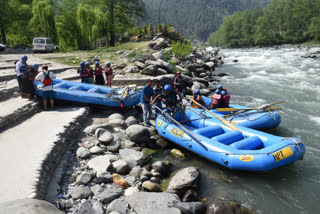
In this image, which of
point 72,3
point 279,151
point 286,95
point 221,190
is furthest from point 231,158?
point 72,3

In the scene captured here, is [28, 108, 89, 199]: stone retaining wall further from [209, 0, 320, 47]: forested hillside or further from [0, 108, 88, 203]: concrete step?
[209, 0, 320, 47]: forested hillside

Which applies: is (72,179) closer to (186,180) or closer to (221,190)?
(186,180)

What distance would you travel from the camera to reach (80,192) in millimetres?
4488

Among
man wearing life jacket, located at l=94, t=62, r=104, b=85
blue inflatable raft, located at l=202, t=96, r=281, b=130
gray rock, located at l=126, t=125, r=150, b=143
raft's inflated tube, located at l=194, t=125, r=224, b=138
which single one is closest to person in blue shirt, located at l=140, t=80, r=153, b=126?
gray rock, located at l=126, t=125, r=150, b=143

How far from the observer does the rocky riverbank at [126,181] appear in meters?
4.25

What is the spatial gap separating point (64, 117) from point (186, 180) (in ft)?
15.0

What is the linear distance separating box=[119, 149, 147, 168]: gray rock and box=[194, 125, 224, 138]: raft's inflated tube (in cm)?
189

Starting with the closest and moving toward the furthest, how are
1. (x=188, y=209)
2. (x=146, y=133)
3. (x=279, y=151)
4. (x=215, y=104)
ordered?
1. (x=188, y=209)
2. (x=279, y=151)
3. (x=146, y=133)
4. (x=215, y=104)

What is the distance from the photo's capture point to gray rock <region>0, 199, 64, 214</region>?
2914 millimetres

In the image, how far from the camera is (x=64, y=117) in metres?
7.38

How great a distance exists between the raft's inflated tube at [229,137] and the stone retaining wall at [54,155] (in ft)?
13.6

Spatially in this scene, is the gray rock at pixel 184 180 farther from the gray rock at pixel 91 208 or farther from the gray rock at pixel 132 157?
the gray rock at pixel 91 208

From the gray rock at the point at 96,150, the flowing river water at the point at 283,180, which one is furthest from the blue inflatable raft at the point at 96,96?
the flowing river water at the point at 283,180

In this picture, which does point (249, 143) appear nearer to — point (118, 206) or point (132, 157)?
point (132, 157)
